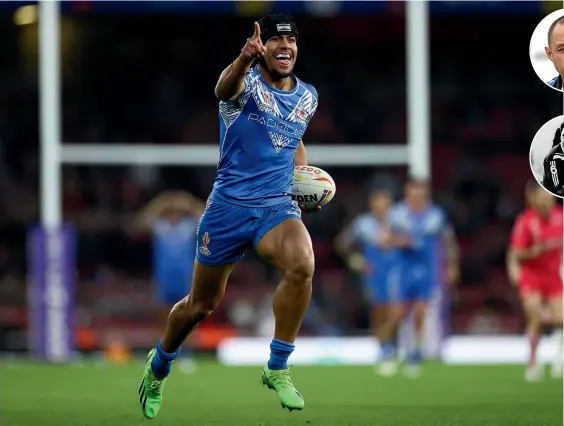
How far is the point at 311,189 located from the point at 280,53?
0.89 metres

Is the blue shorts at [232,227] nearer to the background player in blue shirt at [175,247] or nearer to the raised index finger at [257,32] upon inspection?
the raised index finger at [257,32]

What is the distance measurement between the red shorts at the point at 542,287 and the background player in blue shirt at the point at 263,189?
6.87 meters

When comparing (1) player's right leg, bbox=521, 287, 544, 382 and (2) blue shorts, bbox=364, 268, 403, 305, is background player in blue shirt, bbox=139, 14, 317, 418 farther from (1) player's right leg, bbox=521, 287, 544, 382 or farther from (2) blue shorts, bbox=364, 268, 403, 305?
(2) blue shorts, bbox=364, 268, 403, 305

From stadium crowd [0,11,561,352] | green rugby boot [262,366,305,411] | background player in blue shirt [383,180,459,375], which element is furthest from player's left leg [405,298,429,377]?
green rugby boot [262,366,305,411]

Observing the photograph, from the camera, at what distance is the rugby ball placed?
7910 mm

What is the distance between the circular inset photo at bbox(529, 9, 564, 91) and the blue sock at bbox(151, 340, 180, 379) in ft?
12.1

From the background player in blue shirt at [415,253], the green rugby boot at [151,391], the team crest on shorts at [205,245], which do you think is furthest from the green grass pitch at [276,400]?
the team crest on shorts at [205,245]

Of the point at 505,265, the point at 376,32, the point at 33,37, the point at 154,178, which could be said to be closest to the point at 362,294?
the point at 505,265

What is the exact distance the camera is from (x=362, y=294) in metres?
20.5

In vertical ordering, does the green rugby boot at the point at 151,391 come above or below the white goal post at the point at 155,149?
below

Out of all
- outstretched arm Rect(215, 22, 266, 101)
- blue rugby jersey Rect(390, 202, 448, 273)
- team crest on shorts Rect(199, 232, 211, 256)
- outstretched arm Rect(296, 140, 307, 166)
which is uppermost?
outstretched arm Rect(215, 22, 266, 101)

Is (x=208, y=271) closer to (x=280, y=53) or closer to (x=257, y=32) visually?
(x=280, y=53)

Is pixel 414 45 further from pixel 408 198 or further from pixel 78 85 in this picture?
pixel 78 85

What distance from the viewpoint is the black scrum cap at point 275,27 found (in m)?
7.53
